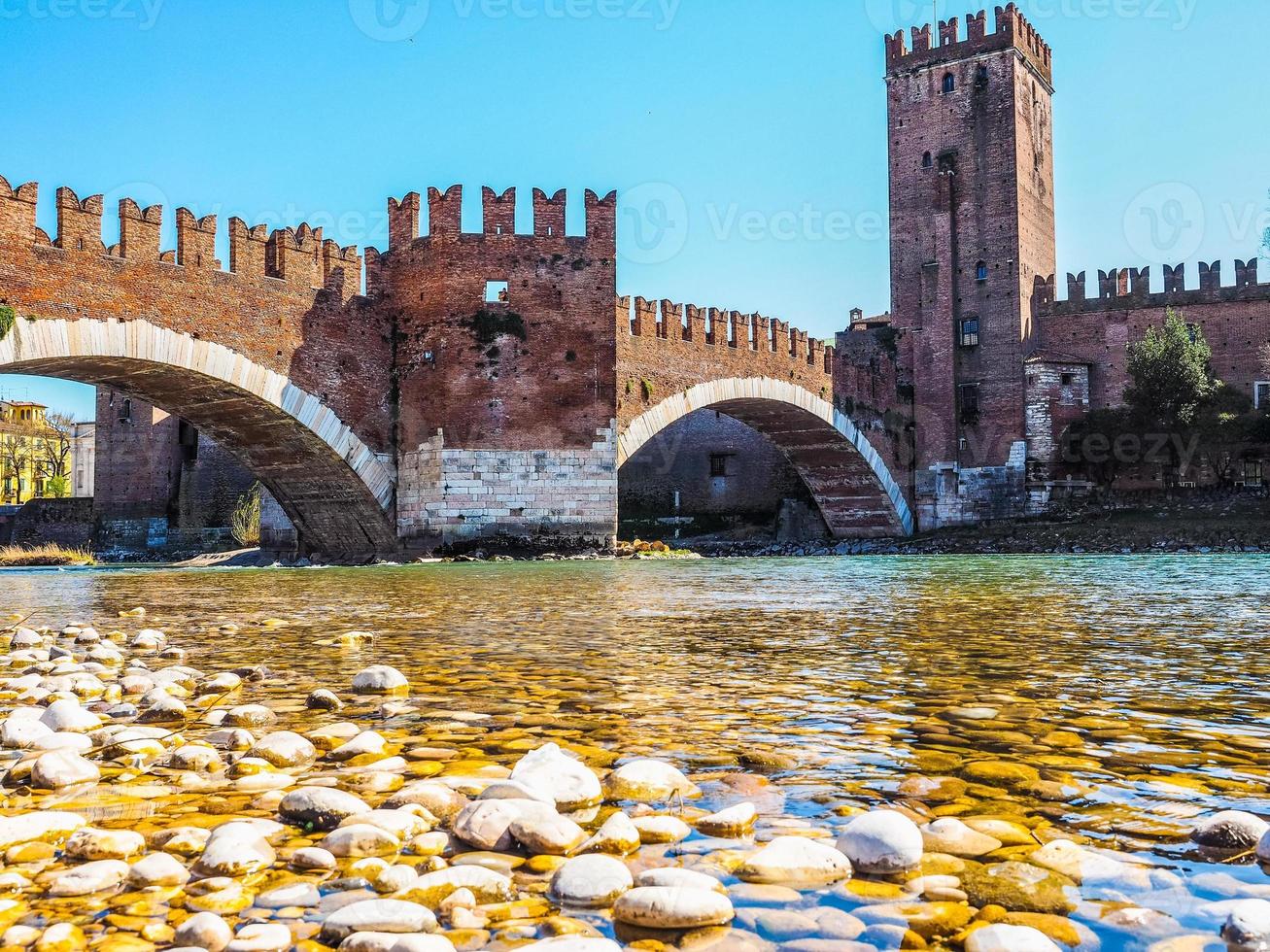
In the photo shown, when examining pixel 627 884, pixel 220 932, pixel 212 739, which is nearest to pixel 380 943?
pixel 220 932

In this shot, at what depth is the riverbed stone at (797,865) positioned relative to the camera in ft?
5.72

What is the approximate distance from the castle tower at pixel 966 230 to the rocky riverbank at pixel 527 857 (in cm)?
2922

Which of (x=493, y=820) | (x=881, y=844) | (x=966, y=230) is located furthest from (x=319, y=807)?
(x=966, y=230)

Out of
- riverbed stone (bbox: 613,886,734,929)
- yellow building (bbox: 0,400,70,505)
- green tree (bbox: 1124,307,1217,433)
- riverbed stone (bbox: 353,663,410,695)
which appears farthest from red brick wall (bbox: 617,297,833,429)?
yellow building (bbox: 0,400,70,505)

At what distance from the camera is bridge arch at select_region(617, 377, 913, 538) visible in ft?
78.7

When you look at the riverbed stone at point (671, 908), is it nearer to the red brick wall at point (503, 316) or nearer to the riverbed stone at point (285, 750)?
the riverbed stone at point (285, 750)

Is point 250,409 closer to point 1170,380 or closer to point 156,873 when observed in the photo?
point 156,873

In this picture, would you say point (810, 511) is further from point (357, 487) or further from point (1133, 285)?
point (357, 487)

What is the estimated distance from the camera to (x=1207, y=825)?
1891 mm

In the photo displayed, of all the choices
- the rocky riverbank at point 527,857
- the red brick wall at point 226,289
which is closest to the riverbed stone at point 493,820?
the rocky riverbank at point 527,857

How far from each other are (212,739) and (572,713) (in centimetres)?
100

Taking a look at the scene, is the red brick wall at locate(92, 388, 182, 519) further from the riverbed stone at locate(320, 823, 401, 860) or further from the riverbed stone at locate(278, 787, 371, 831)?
the riverbed stone at locate(320, 823, 401, 860)

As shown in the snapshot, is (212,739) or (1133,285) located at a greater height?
(1133,285)

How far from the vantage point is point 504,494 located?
1875 centimetres
